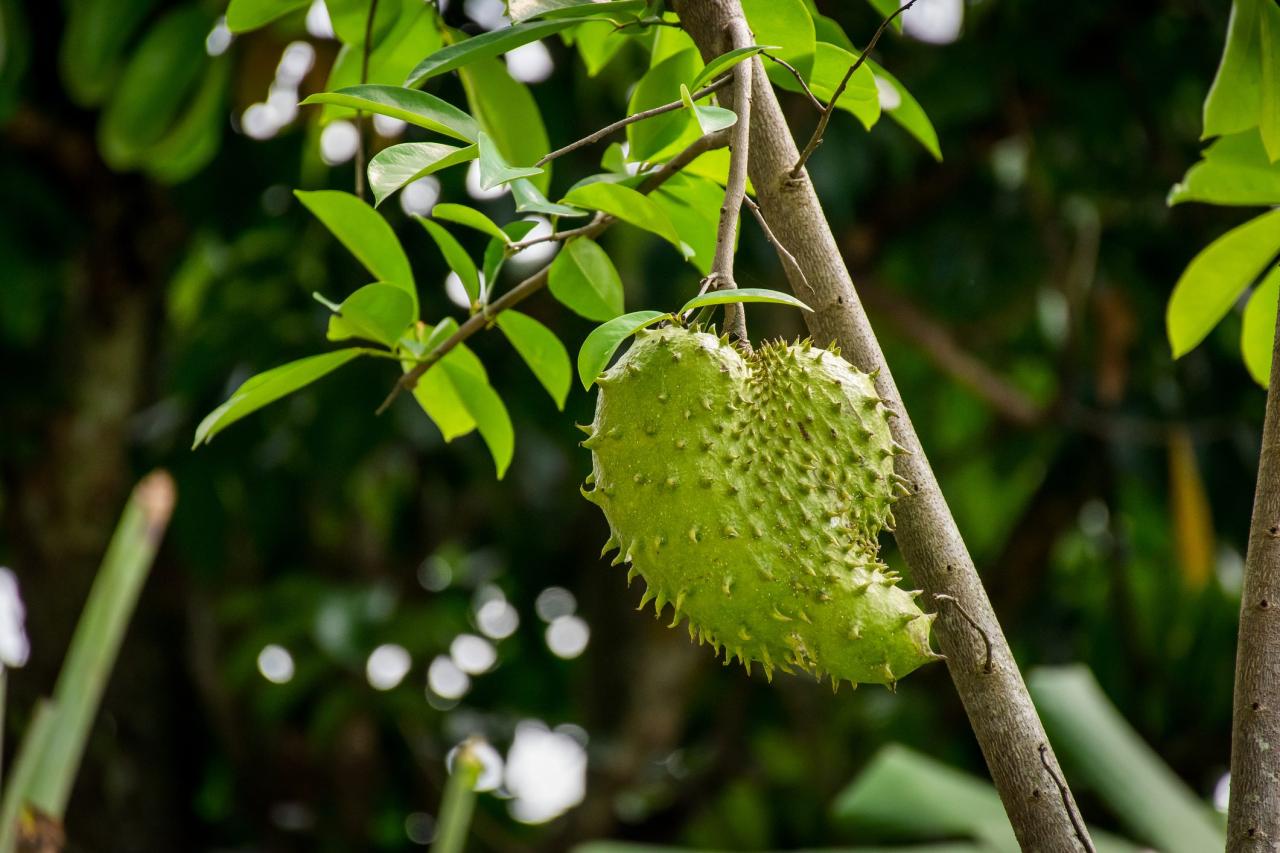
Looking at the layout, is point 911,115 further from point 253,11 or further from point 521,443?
point 521,443

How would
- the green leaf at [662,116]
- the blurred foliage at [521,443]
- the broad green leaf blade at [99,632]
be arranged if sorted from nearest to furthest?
the green leaf at [662,116]
the broad green leaf blade at [99,632]
the blurred foliage at [521,443]

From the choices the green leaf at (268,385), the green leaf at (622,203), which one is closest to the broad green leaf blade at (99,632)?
the green leaf at (268,385)

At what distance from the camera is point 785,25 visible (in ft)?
2.38

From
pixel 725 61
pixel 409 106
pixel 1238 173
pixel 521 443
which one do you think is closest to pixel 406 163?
pixel 409 106

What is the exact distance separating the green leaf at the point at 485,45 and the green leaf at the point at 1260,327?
542 mm

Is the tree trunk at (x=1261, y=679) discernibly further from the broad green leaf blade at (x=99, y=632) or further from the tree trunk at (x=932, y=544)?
the broad green leaf blade at (x=99, y=632)

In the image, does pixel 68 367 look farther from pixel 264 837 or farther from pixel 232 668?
pixel 264 837

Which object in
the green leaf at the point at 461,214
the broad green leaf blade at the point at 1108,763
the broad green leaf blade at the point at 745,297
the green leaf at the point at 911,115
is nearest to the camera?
the broad green leaf blade at the point at 745,297

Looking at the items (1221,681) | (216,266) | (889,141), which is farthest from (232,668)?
(1221,681)

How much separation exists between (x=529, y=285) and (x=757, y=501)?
225 mm

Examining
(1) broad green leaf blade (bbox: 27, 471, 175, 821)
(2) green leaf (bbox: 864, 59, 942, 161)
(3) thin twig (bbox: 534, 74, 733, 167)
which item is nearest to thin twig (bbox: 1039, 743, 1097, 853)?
(3) thin twig (bbox: 534, 74, 733, 167)

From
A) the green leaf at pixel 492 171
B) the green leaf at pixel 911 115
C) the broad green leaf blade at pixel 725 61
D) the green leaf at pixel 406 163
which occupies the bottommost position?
the green leaf at pixel 911 115

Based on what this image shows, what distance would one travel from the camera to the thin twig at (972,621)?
1.91 feet

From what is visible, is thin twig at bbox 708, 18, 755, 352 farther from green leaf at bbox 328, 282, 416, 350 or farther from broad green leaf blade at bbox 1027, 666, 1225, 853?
broad green leaf blade at bbox 1027, 666, 1225, 853
